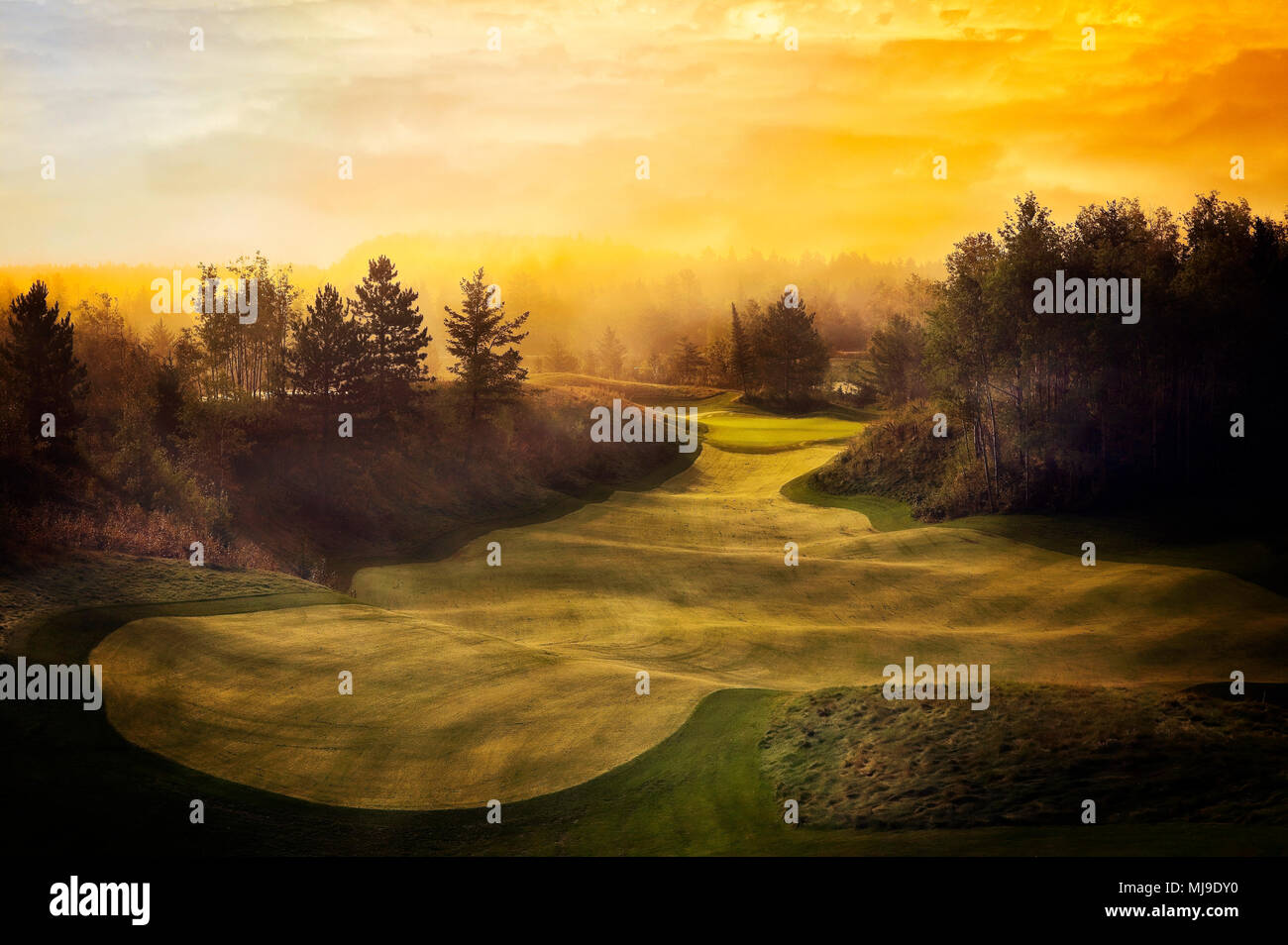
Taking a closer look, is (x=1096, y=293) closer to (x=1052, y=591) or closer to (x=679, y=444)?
(x=1052, y=591)

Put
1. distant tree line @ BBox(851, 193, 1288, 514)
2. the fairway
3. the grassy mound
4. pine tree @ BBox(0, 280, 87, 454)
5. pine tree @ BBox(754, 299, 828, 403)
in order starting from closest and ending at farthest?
the grassy mound → the fairway → pine tree @ BBox(0, 280, 87, 454) → distant tree line @ BBox(851, 193, 1288, 514) → pine tree @ BBox(754, 299, 828, 403)

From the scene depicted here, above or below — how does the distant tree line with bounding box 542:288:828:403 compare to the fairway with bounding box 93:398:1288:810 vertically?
above

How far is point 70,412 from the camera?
116 ft

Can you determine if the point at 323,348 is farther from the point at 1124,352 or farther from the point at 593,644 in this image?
the point at 1124,352

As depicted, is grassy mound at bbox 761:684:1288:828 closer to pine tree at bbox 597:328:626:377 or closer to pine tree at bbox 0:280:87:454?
pine tree at bbox 0:280:87:454

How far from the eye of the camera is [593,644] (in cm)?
2594

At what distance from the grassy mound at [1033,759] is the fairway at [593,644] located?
360 centimetres

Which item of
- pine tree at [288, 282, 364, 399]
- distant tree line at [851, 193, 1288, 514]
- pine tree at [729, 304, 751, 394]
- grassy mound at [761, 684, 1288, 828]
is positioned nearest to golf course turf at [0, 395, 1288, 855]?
grassy mound at [761, 684, 1288, 828]

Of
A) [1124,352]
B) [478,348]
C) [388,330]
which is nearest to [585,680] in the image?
[1124,352]

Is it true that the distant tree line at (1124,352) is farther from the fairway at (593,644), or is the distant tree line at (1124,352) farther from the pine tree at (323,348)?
the pine tree at (323,348)

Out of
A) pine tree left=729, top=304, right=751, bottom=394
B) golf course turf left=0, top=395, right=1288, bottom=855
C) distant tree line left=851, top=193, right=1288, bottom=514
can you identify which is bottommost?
golf course turf left=0, top=395, right=1288, bottom=855

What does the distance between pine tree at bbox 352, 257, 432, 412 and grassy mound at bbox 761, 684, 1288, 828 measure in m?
40.1

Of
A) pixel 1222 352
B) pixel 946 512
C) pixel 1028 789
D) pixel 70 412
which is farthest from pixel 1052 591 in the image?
pixel 70 412

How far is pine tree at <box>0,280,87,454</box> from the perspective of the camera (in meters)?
34.6
